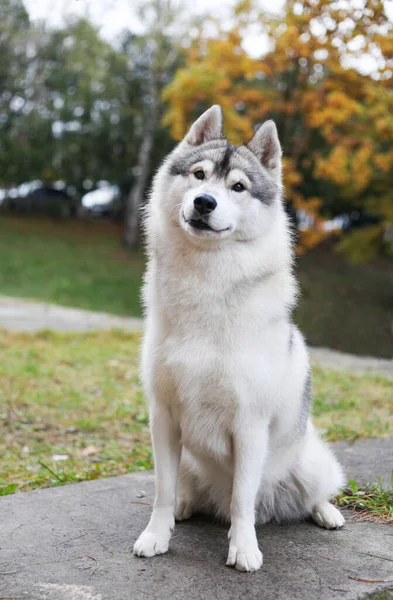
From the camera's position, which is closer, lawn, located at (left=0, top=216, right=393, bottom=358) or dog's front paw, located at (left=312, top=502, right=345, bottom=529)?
dog's front paw, located at (left=312, top=502, right=345, bottom=529)

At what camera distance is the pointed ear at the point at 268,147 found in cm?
288

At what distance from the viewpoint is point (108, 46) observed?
24375mm

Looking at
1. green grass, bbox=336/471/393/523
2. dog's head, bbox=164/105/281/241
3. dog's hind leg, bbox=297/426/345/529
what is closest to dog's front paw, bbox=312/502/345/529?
dog's hind leg, bbox=297/426/345/529

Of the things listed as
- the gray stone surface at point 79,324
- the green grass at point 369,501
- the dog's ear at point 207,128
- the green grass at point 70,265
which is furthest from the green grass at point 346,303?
the dog's ear at point 207,128

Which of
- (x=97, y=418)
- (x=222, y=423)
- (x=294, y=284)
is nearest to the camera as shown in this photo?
(x=222, y=423)

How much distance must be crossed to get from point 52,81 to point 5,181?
178 inches

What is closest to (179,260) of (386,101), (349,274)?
(386,101)

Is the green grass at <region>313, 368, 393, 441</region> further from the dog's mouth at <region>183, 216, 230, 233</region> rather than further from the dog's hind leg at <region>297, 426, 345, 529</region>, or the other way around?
the dog's mouth at <region>183, 216, 230, 233</region>

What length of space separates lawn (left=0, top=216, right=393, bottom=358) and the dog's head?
25.4 ft

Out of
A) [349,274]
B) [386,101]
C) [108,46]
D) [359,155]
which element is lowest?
[349,274]

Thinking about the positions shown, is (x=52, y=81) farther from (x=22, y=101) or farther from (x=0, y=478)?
(x=0, y=478)

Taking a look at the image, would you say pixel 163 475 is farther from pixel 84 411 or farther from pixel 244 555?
pixel 84 411

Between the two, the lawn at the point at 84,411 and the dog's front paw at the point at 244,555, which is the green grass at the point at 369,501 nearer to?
the dog's front paw at the point at 244,555

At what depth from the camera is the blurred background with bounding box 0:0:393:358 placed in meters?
12.9
